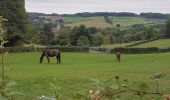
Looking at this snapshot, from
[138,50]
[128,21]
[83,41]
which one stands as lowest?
[83,41]

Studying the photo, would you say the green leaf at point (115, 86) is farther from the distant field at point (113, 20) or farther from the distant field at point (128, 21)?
the distant field at point (128, 21)

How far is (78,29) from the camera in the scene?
10819 cm

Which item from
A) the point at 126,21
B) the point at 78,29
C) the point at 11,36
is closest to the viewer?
the point at 11,36

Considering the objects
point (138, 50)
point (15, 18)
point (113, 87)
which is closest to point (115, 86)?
point (113, 87)

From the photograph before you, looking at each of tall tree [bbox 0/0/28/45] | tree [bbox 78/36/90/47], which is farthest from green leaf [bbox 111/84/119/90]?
tree [bbox 78/36/90/47]

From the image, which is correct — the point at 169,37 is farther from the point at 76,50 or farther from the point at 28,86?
the point at 28,86

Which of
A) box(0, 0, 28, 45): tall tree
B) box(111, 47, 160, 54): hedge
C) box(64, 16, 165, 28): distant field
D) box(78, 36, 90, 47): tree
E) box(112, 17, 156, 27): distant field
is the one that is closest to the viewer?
box(111, 47, 160, 54): hedge

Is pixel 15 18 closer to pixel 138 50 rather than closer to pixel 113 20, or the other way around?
pixel 138 50

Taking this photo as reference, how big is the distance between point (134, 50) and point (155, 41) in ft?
59.6

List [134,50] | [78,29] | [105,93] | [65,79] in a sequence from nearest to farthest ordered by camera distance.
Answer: [105,93]
[65,79]
[134,50]
[78,29]

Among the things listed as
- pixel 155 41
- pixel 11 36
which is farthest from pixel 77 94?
pixel 155 41

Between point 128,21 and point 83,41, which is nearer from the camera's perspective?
point 83,41

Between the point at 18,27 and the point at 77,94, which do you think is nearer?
the point at 77,94

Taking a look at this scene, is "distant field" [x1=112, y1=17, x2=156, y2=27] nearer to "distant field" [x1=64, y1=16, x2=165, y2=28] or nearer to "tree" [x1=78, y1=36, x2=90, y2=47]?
"distant field" [x1=64, y1=16, x2=165, y2=28]
